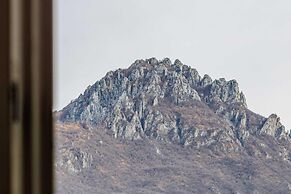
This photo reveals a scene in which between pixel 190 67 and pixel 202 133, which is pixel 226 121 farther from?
pixel 190 67

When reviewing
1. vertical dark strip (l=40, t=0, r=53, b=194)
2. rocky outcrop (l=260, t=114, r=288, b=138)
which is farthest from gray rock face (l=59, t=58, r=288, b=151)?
vertical dark strip (l=40, t=0, r=53, b=194)

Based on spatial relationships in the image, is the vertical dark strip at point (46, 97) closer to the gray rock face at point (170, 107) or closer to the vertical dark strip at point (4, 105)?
the vertical dark strip at point (4, 105)

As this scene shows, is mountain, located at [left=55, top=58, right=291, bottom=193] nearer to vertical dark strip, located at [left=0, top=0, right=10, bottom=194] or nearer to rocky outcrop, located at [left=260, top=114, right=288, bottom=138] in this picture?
rocky outcrop, located at [left=260, top=114, right=288, bottom=138]

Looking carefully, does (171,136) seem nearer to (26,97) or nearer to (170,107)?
→ (170,107)

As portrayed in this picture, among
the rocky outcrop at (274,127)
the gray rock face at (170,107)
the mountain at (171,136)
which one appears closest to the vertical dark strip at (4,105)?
the mountain at (171,136)

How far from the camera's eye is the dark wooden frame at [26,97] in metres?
0.52

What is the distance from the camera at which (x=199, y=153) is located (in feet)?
9.59

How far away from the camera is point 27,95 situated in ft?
1.77

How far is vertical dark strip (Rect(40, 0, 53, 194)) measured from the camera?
55 cm

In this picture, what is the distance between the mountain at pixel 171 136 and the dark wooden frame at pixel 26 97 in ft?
5.58

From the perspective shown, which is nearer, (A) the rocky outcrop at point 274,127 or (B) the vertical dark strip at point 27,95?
(B) the vertical dark strip at point 27,95

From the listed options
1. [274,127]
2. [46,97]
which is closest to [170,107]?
[274,127]

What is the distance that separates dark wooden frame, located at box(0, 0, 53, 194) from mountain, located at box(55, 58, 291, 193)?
5.58ft

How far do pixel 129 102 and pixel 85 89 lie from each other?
1.58ft
